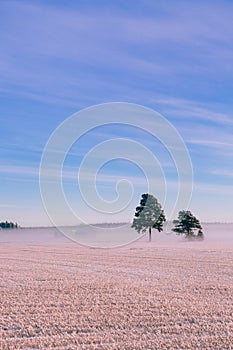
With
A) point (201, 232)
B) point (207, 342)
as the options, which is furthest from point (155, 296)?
point (201, 232)

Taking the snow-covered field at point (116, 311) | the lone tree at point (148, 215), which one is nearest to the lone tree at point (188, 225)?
the lone tree at point (148, 215)

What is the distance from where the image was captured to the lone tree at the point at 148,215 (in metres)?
91.4

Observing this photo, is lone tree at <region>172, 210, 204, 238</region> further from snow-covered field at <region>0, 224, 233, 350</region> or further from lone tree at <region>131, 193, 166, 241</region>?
snow-covered field at <region>0, 224, 233, 350</region>

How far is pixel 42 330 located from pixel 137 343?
289cm

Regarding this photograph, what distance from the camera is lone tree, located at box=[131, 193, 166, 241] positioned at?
9138 cm

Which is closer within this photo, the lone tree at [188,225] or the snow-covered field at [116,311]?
the snow-covered field at [116,311]

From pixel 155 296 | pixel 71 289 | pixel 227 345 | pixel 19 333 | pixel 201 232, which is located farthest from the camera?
pixel 201 232

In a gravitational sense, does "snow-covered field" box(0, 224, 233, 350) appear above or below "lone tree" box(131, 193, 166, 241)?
below

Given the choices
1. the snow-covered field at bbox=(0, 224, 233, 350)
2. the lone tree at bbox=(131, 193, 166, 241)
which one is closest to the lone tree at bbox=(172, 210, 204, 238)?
the lone tree at bbox=(131, 193, 166, 241)

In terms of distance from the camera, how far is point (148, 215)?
91688 millimetres

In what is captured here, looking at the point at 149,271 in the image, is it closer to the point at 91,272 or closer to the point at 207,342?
the point at 91,272

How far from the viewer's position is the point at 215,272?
28359 millimetres

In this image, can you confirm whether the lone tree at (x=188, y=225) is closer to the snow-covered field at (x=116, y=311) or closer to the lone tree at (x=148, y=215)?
the lone tree at (x=148, y=215)

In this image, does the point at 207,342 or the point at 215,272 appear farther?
the point at 215,272
